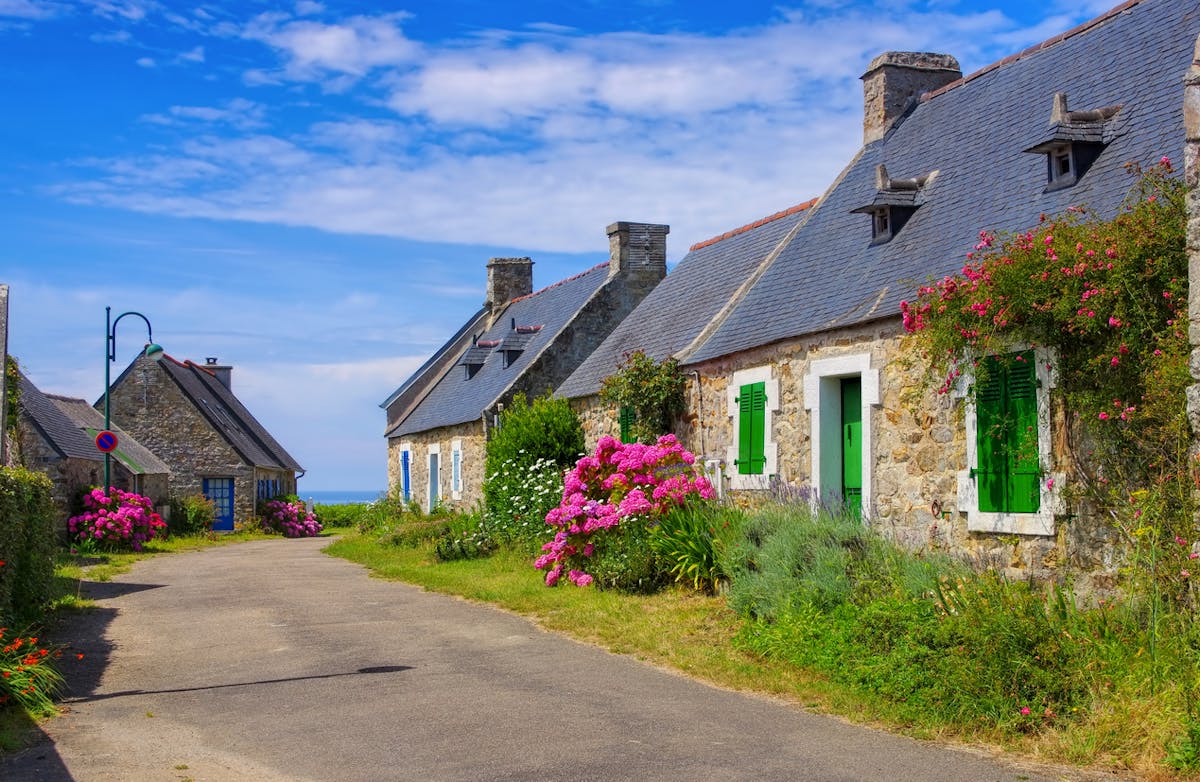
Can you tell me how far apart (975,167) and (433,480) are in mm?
18310

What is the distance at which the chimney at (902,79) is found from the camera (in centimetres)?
1658

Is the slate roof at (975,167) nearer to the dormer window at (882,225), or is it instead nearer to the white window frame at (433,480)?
the dormer window at (882,225)

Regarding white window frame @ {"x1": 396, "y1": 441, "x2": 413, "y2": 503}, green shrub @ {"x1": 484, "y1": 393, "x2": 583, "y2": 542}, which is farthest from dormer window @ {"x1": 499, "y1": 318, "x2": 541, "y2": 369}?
green shrub @ {"x1": 484, "y1": 393, "x2": 583, "y2": 542}

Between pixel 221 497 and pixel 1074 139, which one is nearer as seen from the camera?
pixel 1074 139

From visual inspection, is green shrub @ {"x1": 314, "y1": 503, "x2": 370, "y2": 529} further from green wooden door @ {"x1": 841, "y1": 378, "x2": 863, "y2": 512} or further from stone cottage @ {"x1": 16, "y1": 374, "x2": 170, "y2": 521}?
green wooden door @ {"x1": 841, "y1": 378, "x2": 863, "y2": 512}

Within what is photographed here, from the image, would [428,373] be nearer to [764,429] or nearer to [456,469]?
[456,469]

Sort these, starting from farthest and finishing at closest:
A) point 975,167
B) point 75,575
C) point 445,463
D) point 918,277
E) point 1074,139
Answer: point 445,463 → point 75,575 → point 975,167 → point 918,277 → point 1074,139

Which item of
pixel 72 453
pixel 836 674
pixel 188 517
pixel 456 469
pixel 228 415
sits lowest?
pixel 188 517

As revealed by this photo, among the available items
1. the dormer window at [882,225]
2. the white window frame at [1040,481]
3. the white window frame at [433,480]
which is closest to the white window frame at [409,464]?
the white window frame at [433,480]

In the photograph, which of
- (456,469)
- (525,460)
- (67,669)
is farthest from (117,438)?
(67,669)

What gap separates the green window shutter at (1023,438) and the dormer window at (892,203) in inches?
161

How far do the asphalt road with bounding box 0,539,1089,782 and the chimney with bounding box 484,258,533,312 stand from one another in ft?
70.9

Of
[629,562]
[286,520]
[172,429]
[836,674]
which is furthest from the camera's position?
[286,520]

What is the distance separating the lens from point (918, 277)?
11.9 m
